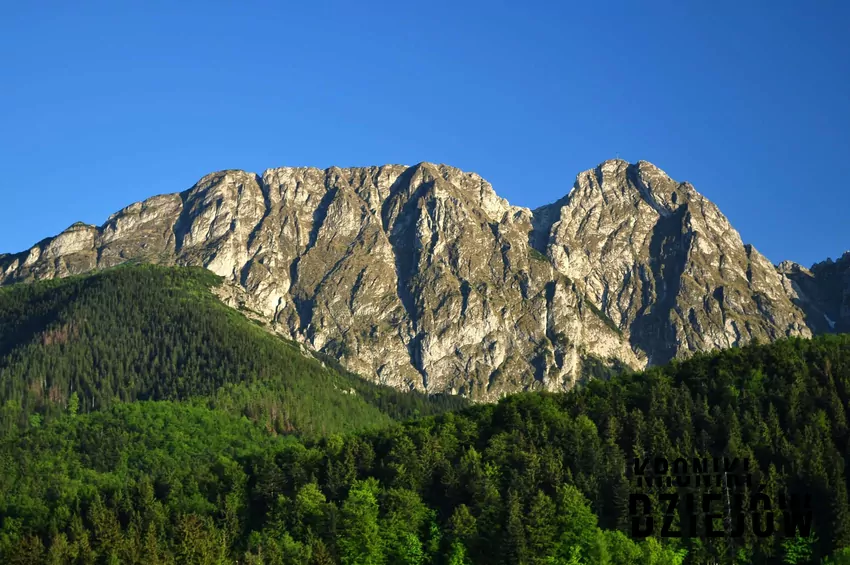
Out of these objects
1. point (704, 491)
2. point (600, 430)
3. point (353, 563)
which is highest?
point (600, 430)

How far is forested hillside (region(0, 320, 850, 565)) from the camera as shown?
147 meters

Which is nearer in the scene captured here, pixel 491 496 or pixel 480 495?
pixel 491 496

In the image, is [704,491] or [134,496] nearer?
[704,491]

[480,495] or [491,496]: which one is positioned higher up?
[480,495]

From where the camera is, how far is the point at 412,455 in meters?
182

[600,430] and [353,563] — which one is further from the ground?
[600,430]

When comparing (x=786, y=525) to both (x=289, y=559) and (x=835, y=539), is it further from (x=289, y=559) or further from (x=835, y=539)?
(x=289, y=559)

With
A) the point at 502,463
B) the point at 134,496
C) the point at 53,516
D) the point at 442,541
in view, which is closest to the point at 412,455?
the point at 502,463

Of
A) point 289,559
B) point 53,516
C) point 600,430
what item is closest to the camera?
point 289,559

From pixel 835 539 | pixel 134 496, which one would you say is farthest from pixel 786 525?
pixel 134 496

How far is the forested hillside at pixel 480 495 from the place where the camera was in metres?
147

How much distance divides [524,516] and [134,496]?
68911mm

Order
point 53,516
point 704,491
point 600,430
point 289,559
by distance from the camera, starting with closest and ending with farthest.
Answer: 1. point 289,559
2. point 704,491
3. point 53,516
4. point 600,430

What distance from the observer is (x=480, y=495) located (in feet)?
540
